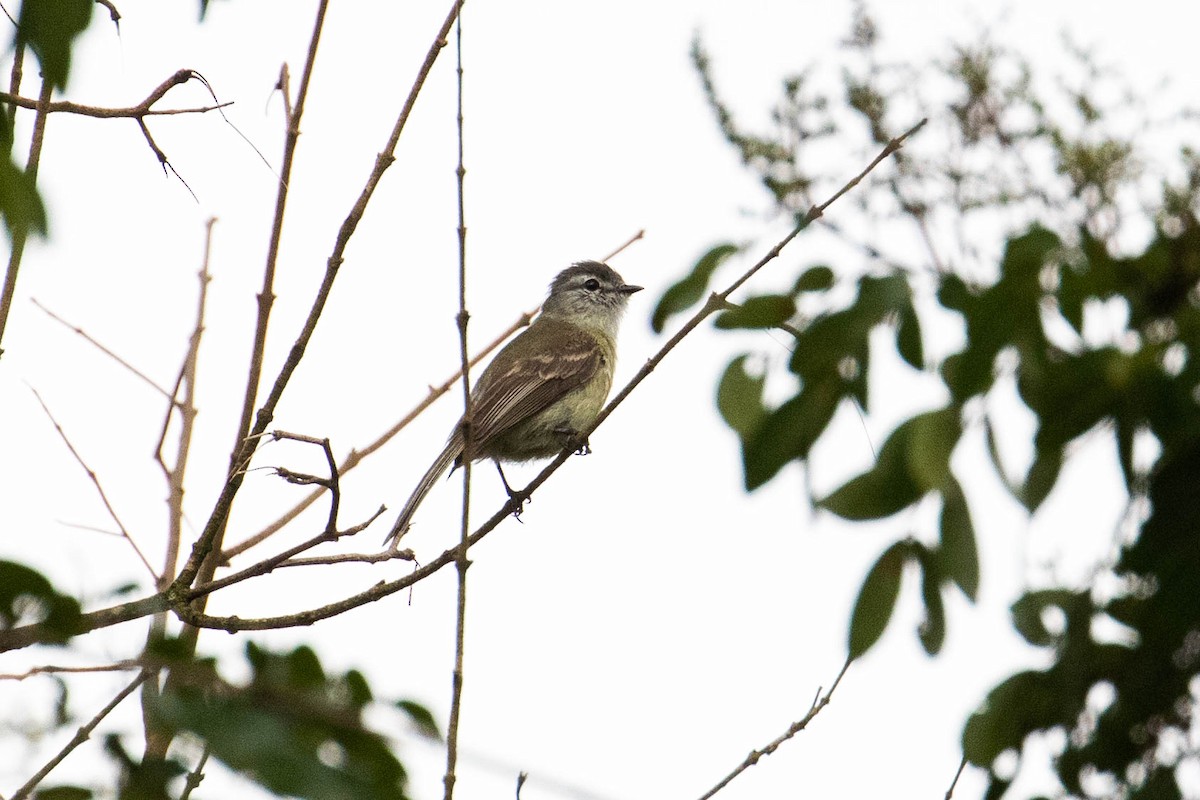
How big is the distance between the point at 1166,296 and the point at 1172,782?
79 cm

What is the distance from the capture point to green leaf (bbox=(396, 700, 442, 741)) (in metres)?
1.61

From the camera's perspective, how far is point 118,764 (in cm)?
155

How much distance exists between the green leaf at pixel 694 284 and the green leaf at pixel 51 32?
1385mm

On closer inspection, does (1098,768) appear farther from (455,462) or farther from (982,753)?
(455,462)

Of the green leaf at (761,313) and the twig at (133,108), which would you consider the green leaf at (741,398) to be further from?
the twig at (133,108)

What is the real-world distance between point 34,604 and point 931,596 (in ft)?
4.47

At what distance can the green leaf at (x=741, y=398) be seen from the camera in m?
2.36

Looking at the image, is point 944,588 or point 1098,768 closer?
point 1098,768

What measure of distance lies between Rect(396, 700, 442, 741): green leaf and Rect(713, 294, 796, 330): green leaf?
1.18m

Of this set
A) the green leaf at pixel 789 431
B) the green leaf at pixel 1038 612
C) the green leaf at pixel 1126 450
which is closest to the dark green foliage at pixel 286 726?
the green leaf at pixel 789 431

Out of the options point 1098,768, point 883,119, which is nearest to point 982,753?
point 1098,768

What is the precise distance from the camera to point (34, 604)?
143cm

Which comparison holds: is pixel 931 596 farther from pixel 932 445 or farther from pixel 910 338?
pixel 910 338

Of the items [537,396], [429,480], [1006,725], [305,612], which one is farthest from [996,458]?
[537,396]
